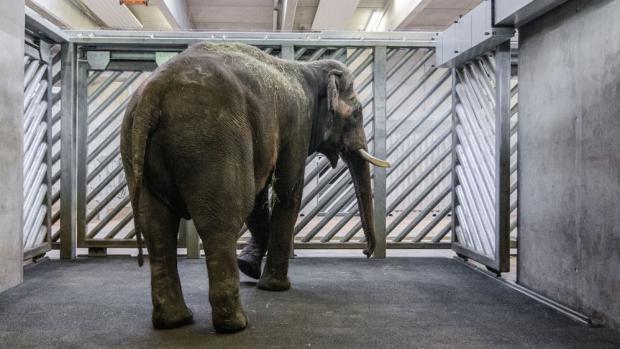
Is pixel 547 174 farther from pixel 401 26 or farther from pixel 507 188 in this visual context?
pixel 401 26

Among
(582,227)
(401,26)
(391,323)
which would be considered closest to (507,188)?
(582,227)

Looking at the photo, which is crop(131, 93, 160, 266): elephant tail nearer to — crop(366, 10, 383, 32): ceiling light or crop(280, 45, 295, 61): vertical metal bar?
crop(280, 45, 295, 61): vertical metal bar

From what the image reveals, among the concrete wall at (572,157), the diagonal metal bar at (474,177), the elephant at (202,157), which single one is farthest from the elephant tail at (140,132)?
the diagonal metal bar at (474,177)

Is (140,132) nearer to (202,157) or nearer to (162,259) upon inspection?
(202,157)

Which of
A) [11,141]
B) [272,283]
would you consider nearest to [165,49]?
[11,141]

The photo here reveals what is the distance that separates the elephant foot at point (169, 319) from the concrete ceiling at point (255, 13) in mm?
5976

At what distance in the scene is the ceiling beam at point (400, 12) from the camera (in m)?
7.82

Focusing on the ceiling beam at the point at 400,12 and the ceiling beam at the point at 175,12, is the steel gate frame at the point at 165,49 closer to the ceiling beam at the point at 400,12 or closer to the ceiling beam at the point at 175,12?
the ceiling beam at the point at 175,12

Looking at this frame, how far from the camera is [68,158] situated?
16.2 feet

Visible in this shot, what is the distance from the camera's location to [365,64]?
→ 5.22m

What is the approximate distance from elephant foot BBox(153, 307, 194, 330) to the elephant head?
1.48 metres

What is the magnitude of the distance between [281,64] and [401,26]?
650cm

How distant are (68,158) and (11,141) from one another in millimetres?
1455

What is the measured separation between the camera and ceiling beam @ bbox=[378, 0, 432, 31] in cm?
782
